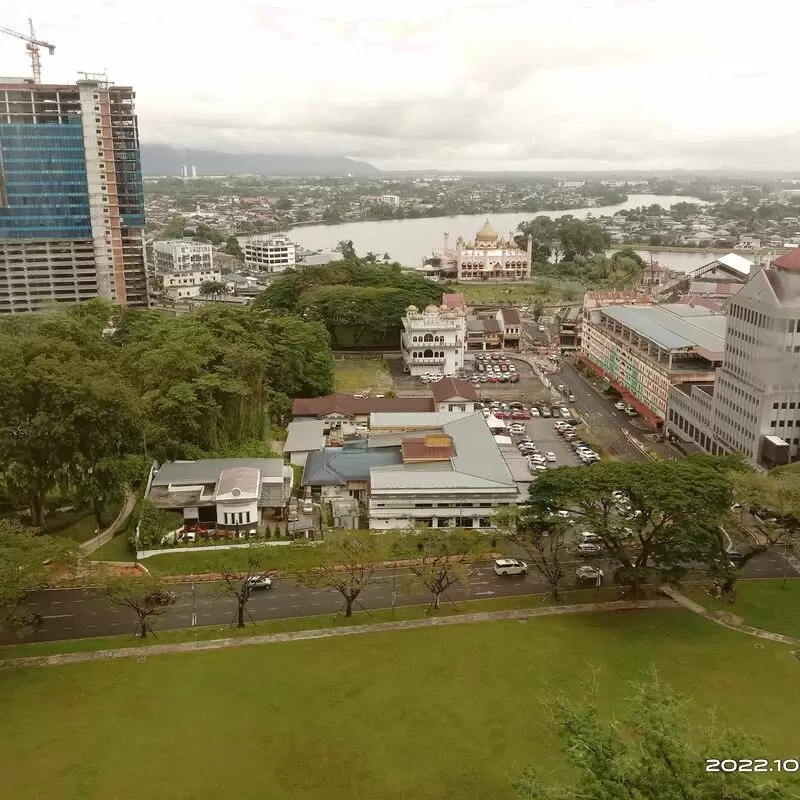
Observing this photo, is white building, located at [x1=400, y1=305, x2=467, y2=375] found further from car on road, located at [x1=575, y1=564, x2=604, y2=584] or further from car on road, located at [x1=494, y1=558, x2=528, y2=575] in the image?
car on road, located at [x1=575, y1=564, x2=604, y2=584]

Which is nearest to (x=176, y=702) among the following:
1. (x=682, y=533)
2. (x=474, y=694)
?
(x=474, y=694)

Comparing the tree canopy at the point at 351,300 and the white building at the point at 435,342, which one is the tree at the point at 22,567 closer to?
the white building at the point at 435,342

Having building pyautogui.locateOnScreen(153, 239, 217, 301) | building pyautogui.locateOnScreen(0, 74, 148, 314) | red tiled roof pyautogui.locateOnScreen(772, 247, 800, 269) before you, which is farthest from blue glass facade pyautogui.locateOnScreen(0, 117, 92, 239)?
red tiled roof pyautogui.locateOnScreen(772, 247, 800, 269)

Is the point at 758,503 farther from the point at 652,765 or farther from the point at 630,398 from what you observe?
the point at 630,398

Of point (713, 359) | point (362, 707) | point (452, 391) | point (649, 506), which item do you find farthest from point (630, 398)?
point (362, 707)

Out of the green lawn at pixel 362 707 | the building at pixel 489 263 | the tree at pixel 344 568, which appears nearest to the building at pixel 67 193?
the building at pixel 489 263
